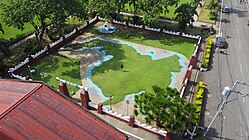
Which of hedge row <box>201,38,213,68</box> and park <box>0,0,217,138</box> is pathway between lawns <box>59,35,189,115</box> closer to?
park <box>0,0,217,138</box>

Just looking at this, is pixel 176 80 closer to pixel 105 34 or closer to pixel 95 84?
pixel 95 84

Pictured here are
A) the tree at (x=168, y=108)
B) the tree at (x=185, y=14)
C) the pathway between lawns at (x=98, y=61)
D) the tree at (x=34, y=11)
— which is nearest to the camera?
the tree at (x=168, y=108)

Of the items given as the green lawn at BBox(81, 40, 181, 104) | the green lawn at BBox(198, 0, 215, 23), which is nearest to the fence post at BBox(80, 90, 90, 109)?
the green lawn at BBox(81, 40, 181, 104)

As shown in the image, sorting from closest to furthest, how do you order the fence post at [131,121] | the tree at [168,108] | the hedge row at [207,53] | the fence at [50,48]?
the tree at [168,108]
the fence post at [131,121]
the fence at [50,48]
the hedge row at [207,53]

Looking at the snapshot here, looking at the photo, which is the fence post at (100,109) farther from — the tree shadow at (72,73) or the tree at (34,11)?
the tree at (34,11)

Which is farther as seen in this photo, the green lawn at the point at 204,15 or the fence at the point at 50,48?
the green lawn at the point at 204,15

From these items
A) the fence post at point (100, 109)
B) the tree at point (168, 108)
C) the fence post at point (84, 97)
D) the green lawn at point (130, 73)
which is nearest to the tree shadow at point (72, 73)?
the green lawn at point (130, 73)
